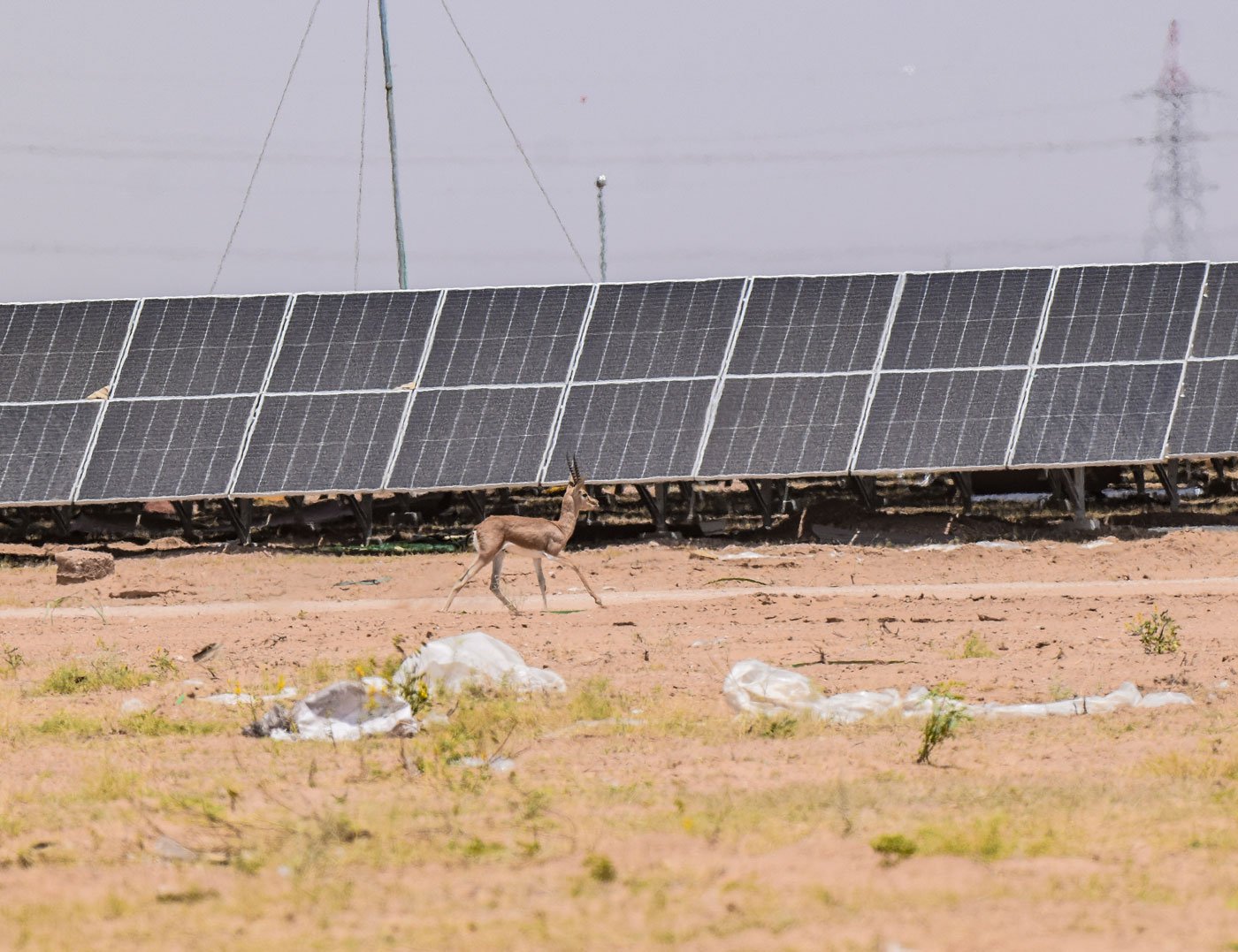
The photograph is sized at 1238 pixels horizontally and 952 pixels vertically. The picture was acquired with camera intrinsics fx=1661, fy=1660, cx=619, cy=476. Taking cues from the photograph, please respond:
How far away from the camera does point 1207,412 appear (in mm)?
25141

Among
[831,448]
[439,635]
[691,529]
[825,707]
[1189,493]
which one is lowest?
[1189,493]

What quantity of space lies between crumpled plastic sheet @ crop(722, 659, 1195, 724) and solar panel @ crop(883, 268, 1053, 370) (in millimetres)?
13766

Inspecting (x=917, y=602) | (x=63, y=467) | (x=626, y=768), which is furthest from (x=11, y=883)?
(x=63, y=467)

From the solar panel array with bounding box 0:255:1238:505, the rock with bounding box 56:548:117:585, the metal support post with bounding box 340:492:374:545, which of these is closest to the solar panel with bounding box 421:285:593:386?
the solar panel array with bounding box 0:255:1238:505

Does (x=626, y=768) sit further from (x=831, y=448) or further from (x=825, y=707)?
(x=831, y=448)

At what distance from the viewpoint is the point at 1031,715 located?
1205 cm

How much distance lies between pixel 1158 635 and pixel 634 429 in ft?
40.3

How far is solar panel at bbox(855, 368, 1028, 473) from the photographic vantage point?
24.7 metres

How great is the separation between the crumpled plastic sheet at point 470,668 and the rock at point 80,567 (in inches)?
452

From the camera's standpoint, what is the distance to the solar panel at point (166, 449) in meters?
26.0

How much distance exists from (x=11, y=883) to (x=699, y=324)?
20153 millimetres

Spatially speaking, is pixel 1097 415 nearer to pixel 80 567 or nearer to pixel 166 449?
pixel 166 449

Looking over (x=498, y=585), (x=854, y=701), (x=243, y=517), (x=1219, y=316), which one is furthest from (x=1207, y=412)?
(x=243, y=517)

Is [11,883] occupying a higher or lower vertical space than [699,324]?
higher
